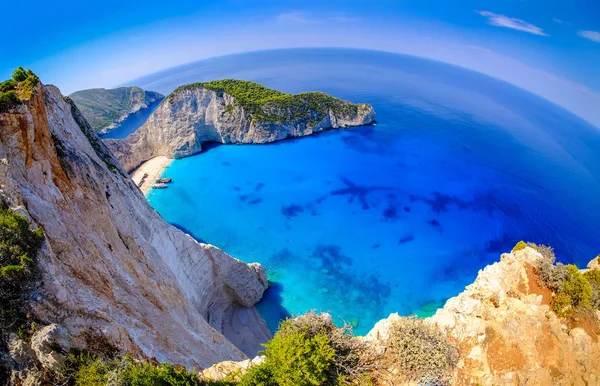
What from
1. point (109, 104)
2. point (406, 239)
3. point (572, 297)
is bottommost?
point (406, 239)

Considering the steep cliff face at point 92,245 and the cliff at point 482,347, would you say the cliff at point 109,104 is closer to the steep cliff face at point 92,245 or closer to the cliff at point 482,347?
the steep cliff face at point 92,245

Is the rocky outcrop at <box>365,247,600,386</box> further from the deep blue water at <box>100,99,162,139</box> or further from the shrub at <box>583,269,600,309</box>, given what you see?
the deep blue water at <box>100,99,162,139</box>


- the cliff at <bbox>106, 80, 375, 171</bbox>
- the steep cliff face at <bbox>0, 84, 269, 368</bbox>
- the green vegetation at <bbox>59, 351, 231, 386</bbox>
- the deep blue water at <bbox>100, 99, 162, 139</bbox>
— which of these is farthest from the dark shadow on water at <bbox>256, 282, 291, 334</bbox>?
the deep blue water at <bbox>100, 99, 162, 139</bbox>

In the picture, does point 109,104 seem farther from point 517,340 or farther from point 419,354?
point 517,340

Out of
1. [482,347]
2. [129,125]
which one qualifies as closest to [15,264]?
[482,347]

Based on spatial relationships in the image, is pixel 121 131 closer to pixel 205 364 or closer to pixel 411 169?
pixel 411 169

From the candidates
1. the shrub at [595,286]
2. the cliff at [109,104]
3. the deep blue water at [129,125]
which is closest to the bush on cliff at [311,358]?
the shrub at [595,286]
